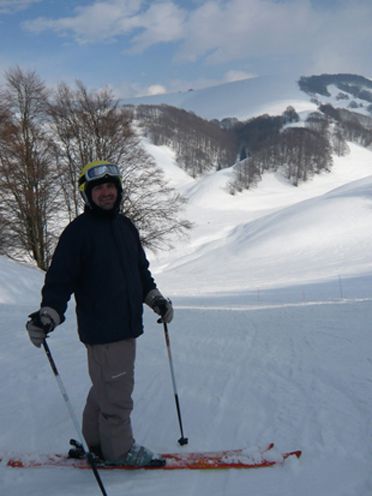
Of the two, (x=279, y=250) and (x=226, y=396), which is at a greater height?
(x=279, y=250)

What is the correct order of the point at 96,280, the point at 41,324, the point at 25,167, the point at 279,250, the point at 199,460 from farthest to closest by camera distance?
the point at 279,250 → the point at 25,167 → the point at 199,460 → the point at 96,280 → the point at 41,324

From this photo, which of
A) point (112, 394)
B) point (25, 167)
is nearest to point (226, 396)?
point (112, 394)

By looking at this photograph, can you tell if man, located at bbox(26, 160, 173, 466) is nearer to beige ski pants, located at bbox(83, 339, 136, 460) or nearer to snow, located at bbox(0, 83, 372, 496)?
beige ski pants, located at bbox(83, 339, 136, 460)

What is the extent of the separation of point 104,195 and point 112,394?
5.03 feet

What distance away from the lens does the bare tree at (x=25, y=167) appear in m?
16.8

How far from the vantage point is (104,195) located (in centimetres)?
310

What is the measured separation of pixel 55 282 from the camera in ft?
9.64

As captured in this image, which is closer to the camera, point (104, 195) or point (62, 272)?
point (62, 272)

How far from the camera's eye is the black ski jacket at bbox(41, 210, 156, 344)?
295 centimetres

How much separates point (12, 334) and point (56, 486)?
4807mm

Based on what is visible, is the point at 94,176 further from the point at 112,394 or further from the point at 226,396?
the point at 226,396

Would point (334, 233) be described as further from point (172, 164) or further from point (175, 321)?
point (172, 164)

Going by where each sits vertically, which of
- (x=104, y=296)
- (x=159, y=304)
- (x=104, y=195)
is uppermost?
(x=104, y=195)

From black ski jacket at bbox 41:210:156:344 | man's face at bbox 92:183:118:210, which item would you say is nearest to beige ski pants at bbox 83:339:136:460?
black ski jacket at bbox 41:210:156:344
